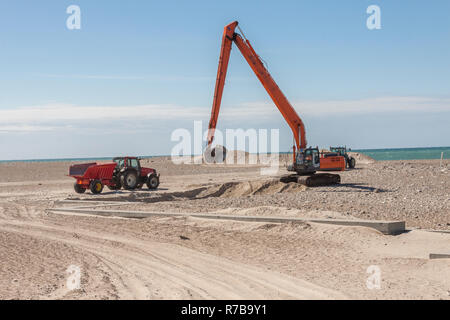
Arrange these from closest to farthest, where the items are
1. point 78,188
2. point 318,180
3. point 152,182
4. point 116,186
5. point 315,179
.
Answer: point 315,179, point 318,180, point 78,188, point 116,186, point 152,182

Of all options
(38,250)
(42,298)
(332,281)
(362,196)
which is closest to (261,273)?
(332,281)

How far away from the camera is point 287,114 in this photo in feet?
83.8

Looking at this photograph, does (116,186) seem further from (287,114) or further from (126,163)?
(287,114)

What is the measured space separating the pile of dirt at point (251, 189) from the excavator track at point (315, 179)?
37cm

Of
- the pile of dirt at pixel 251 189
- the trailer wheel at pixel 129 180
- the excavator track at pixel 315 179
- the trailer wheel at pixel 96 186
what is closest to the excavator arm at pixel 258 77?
the excavator track at pixel 315 179

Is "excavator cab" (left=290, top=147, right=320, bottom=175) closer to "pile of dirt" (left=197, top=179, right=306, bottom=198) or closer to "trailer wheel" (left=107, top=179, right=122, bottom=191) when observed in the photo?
"pile of dirt" (left=197, top=179, right=306, bottom=198)

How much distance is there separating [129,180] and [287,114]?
859 cm

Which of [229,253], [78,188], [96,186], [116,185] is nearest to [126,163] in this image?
[116,185]

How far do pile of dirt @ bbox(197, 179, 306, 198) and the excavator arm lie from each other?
105 inches

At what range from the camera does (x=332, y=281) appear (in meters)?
8.09

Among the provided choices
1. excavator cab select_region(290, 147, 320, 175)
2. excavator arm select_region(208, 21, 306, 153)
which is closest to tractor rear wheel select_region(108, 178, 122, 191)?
excavator arm select_region(208, 21, 306, 153)

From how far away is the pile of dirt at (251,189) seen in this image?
23719 mm
